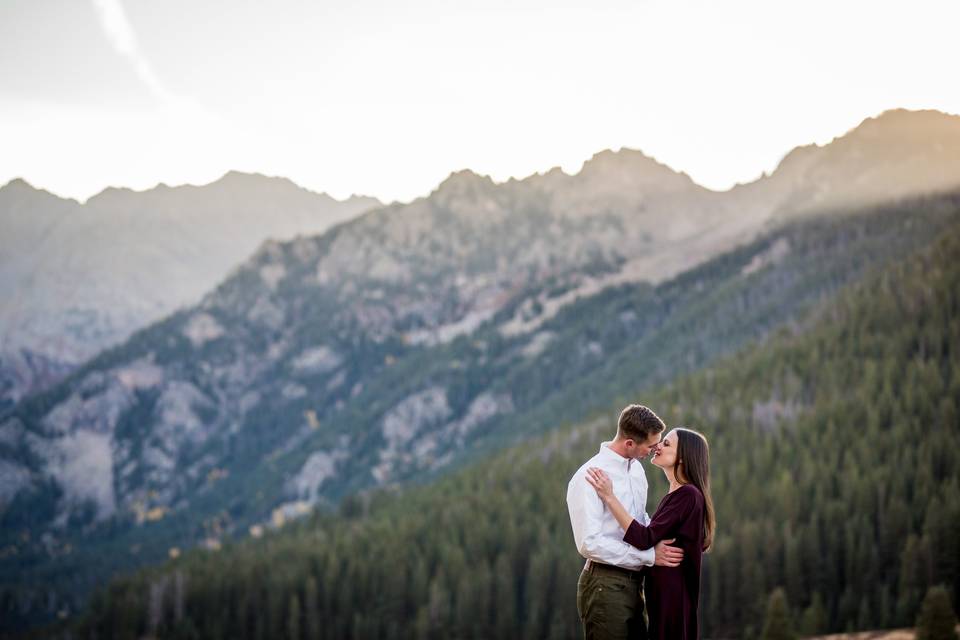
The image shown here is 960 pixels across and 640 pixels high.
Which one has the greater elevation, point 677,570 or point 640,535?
point 640,535

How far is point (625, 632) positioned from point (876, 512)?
148377mm

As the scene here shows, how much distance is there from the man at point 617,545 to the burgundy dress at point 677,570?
9.7 inches

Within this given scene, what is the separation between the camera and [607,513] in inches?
614

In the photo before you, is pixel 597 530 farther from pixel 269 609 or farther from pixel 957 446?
pixel 957 446

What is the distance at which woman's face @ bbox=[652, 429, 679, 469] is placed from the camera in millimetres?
15797

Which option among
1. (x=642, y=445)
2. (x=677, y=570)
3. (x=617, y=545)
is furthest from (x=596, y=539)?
(x=642, y=445)

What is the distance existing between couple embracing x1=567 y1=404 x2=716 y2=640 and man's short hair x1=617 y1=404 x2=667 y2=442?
0.02 m

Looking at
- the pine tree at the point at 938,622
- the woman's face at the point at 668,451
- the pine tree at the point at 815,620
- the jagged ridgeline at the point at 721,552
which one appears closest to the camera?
the woman's face at the point at 668,451

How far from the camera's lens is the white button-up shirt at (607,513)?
50.2 ft

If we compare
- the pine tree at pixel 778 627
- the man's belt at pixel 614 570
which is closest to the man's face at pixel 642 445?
the man's belt at pixel 614 570

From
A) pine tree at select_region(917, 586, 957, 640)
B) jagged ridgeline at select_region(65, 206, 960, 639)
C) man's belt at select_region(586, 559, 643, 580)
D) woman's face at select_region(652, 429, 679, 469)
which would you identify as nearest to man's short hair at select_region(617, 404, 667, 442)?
woman's face at select_region(652, 429, 679, 469)

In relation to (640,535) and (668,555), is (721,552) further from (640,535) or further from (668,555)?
(640,535)

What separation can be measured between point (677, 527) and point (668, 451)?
4.09 feet

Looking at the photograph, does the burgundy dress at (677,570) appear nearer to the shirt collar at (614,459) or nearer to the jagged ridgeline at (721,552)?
the shirt collar at (614,459)
